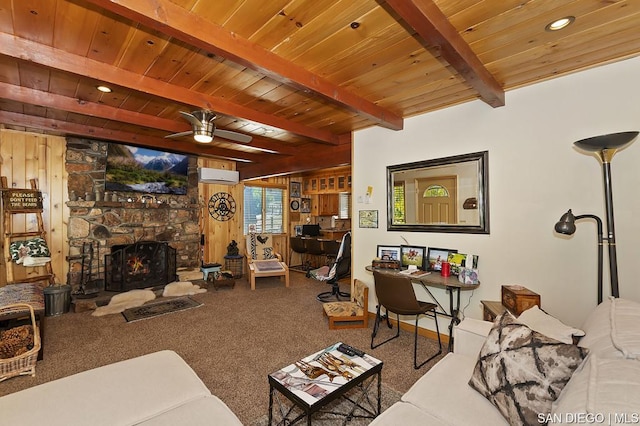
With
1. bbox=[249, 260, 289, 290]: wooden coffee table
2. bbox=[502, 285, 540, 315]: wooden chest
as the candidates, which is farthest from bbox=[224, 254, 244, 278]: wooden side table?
bbox=[502, 285, 540, 315]: wooden chest

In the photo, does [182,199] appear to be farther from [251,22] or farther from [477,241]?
[477,241]

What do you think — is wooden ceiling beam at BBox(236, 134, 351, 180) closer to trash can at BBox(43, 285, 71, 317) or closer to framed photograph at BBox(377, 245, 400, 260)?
framed photograph at BBox(377, 245, 400, 260)

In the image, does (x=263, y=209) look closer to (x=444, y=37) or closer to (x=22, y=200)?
(x=22, y=200)

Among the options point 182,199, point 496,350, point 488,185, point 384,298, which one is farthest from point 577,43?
point 182,199

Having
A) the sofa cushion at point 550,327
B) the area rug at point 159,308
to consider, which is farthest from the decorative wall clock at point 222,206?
the sofa cushion at point 550,327

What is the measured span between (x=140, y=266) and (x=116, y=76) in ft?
11.6

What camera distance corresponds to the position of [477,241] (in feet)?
9.57

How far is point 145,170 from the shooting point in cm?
494

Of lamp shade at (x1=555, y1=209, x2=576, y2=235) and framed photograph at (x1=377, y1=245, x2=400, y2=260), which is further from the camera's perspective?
framed photograph at (x1=377, y1=245, x2=400, y2=260)

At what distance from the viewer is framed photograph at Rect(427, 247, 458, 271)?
311 cm

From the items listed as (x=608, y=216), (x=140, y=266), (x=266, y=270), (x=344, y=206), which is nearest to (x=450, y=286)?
(x=608, y=216)

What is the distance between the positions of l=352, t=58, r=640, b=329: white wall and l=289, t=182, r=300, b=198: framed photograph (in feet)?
16.8

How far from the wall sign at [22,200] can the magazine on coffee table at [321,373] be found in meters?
4.30

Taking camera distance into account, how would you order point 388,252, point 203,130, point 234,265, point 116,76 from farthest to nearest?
point 234,265 < point 388,252 < point 203,130 < point 116,76
